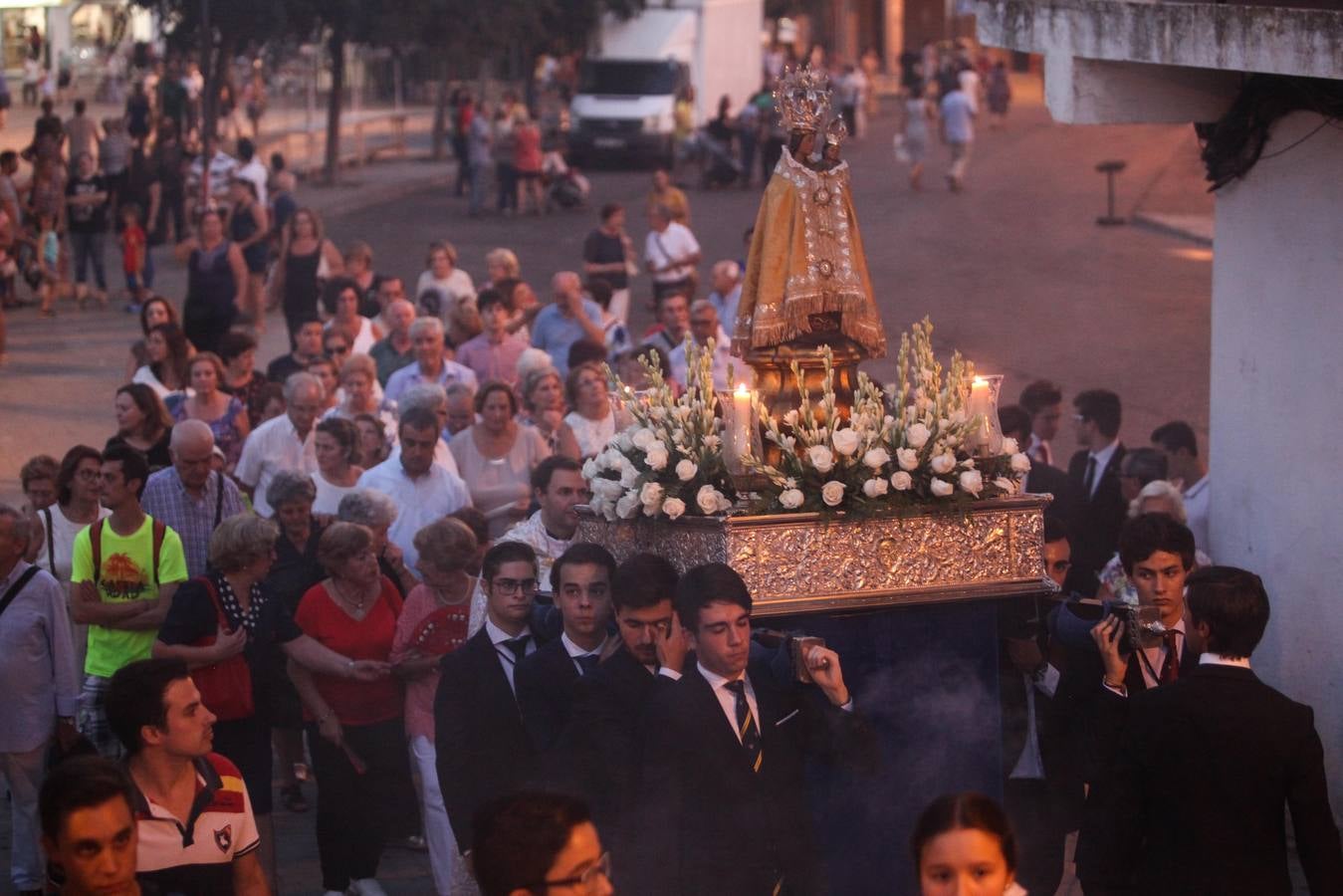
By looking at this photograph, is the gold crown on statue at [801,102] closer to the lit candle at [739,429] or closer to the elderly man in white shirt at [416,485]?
the lit candle at [739,429]

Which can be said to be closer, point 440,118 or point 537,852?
point 537,852

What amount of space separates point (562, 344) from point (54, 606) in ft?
22.3

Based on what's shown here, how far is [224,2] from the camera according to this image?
31.9 meters

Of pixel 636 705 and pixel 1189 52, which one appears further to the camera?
pixel 1189 52

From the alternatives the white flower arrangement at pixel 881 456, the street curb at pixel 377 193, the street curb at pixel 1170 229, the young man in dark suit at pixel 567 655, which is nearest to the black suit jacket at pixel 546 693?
the young man in dark suit at pixel 567 655

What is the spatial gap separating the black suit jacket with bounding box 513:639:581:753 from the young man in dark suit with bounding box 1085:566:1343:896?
1.79 m

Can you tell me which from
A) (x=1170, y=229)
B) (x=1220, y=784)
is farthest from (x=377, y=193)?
(x=1220, y=784)

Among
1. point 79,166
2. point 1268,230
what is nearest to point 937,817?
point 1268,230

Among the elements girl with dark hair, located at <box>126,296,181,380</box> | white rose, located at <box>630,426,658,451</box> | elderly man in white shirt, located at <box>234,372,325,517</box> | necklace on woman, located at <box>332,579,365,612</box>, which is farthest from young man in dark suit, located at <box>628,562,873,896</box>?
girl with dark hair, located at <box>126,296,181,380</box>

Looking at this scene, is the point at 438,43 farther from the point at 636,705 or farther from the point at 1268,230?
the point at 636,705

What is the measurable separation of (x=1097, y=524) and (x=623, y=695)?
14.0 feet

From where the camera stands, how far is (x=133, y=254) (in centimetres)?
2159

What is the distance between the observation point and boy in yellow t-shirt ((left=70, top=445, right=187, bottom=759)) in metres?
8.52

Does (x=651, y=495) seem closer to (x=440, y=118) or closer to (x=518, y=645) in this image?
(x=518, y=645)
